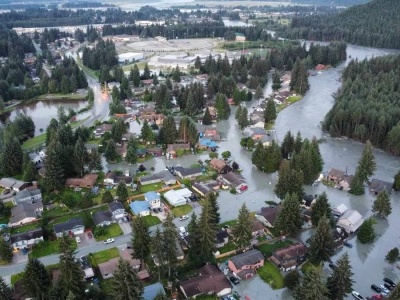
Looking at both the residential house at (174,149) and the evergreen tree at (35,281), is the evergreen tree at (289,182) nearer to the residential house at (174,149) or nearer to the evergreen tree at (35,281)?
the residential house at (174,149)

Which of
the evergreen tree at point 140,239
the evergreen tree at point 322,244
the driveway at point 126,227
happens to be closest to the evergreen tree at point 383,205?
the evergreen tree at point 322,244

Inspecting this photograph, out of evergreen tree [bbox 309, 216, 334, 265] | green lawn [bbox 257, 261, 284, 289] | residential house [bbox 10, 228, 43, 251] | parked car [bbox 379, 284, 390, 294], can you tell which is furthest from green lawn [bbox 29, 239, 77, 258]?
parked car [bbox 379, 284, 390, 294]

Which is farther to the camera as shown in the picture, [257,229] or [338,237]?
[257,229]

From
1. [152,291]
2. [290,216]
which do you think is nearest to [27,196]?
[152,291]

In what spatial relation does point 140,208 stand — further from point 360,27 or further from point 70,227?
point 360,27

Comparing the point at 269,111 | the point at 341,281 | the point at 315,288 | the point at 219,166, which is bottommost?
the point at 219,166

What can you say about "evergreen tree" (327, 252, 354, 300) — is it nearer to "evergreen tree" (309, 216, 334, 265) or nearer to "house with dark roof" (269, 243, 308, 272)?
"evergreen tree" (309, 216, 334, 265)

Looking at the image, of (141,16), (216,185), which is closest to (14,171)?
(216,185)
